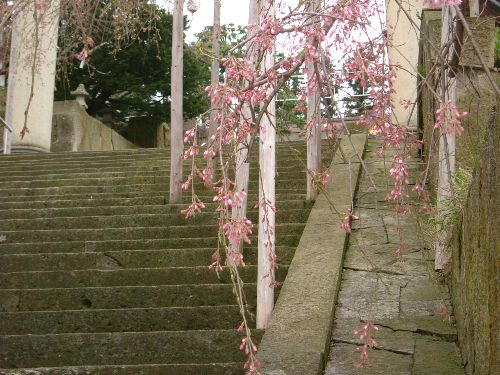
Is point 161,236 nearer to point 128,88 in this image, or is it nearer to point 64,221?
point 64,221

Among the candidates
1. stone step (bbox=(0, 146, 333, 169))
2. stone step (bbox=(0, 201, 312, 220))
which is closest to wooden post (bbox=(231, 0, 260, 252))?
stone step (bbox=(0, 201, 312, 220))

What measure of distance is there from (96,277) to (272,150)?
1.75m

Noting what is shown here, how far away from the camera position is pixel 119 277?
524cm

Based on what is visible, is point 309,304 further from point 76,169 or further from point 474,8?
point 76,169

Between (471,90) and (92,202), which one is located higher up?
(471,90)

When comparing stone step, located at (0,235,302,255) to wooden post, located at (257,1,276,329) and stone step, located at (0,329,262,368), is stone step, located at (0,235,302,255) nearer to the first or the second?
wooden post, located at (257,1,276,329)

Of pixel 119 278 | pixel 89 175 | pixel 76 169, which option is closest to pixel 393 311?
pixel 119 278

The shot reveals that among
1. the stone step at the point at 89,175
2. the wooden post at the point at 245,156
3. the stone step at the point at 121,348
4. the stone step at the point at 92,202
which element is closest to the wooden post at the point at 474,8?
the wooden post at the point at 245,156

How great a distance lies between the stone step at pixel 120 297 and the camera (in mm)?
4828

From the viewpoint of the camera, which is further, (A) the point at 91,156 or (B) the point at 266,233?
(A) the point at 91,156

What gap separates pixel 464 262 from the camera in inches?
140

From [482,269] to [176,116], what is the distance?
496 cm

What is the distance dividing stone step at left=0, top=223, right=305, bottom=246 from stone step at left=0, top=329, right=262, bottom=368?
191cm

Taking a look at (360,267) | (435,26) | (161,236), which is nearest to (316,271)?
(360,267)
